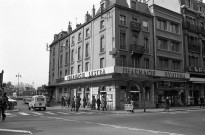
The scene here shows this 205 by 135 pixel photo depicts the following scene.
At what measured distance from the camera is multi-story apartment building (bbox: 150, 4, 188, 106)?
3397 centimetres

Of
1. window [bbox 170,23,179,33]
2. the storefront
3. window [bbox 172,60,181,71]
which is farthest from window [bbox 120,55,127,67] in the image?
window [bbox 170,23,179,33]

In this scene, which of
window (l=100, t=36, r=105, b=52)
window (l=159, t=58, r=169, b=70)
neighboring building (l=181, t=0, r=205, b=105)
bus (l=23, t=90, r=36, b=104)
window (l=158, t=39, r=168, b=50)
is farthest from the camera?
bus (l=23, t=90, r=36, b=104)

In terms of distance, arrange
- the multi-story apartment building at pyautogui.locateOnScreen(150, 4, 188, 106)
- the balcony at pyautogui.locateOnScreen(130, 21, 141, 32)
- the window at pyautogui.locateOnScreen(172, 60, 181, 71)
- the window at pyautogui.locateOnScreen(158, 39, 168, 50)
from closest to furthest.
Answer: the balcony at pyautogui.locateOnScreen(130, 21, 141, 32) → the multi-story apartment building at pyautogui.locateOnScreen(150, 4, 188, 106) → the window at pyautogui.locateOnScreen(158, 39, 168, 50) → the window at pyautogui.locateOnScreen(172, 60, 181, 71)

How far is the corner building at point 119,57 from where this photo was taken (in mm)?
29188

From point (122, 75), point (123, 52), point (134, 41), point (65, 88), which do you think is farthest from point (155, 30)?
point (65, 88)

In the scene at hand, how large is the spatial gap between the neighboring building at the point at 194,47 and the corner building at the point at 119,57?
11.2 feet

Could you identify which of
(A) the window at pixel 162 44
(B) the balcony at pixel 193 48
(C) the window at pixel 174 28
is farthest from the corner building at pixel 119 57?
(B) the balcony at pixel 193 48

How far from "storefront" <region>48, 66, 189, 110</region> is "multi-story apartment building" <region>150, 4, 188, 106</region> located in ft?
1.16

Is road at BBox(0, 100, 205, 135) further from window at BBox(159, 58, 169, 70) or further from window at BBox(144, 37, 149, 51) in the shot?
window at BBox(159, 58, 169, 70)

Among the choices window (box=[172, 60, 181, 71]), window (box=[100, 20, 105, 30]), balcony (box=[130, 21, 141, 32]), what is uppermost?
window (box=[100, 20, 105, 30])

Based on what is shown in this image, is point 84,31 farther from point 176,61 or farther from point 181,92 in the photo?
point 181,92

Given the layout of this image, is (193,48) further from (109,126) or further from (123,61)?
(109,126)

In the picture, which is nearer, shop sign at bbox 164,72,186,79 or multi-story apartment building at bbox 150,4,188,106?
shop sign at bbox 164,72,186,79

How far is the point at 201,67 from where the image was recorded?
3972 cm
